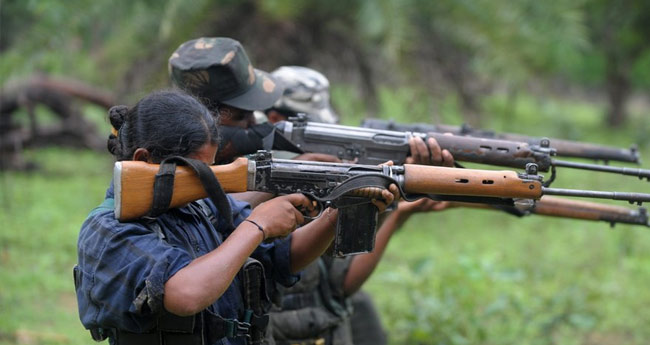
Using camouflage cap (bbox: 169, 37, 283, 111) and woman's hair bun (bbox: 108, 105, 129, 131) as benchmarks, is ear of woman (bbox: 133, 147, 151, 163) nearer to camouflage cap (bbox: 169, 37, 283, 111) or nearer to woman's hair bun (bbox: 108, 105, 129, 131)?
woman's hair bun (bbox: 108, 105, 129, 131)

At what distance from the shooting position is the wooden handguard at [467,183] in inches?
102

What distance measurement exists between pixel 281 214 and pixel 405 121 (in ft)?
20.5

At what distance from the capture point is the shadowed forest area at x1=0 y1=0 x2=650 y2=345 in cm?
572

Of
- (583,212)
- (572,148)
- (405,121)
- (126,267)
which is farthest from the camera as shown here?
(405,121)

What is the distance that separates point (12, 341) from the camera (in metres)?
5.06

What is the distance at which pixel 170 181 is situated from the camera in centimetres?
229

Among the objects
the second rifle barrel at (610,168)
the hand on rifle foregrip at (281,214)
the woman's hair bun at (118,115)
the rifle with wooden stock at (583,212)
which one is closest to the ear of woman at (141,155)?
the woman's hair bun at (118,115)

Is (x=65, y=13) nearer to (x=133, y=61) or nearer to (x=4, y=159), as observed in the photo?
(x=133, y=61)

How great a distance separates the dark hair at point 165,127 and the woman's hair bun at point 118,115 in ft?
0.10

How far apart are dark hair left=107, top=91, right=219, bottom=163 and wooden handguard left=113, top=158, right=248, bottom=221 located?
0.07 metres

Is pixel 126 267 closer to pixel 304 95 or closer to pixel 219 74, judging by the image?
pixel 219 74

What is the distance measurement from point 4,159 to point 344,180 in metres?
8.71

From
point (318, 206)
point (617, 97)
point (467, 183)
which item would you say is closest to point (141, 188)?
point (318, 206)

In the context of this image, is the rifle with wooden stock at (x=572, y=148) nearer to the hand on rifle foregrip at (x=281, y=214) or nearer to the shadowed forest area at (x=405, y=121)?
the shadowed forest area at (x=405, y=121)
